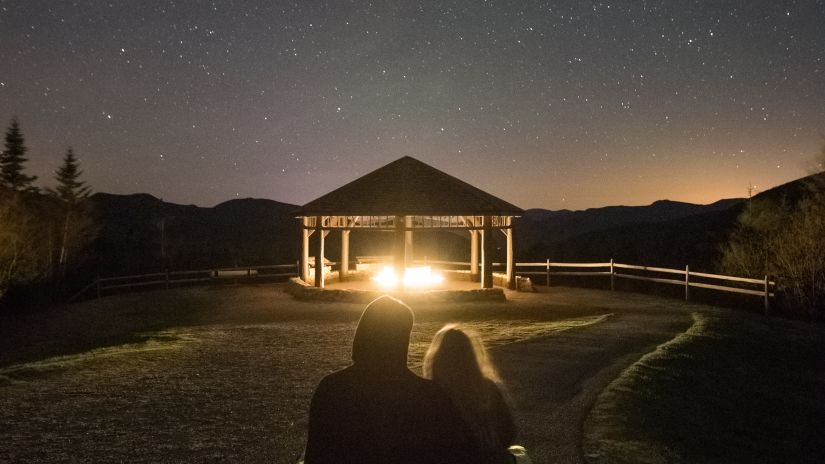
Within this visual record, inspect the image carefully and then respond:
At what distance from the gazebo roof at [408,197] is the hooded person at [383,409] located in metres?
18.1

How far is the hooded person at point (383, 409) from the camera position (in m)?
2.78

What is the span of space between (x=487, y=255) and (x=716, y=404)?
42.4ft

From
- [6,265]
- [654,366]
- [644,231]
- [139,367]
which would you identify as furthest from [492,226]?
[644,231]

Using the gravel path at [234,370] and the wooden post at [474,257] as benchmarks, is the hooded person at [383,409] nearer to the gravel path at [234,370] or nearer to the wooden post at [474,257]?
the gravel path at [234,370]

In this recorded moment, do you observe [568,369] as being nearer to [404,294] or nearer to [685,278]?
[404,294]

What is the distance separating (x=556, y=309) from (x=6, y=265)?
70.2 feet

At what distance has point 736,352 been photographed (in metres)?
12.1

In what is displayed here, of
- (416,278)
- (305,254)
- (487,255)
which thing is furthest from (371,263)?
(487,255)

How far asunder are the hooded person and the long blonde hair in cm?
15

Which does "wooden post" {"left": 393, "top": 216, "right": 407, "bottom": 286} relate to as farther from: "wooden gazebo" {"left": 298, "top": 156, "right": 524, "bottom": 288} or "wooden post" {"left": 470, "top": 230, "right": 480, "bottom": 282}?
"wooden post" {"left": 470, "top": 230, "right": 480, "bottom": 282}

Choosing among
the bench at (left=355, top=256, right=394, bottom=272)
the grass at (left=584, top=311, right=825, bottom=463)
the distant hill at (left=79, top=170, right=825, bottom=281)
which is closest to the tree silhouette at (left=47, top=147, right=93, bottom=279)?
the distant hill at (left=79, top=170, right=825, bottom=281)

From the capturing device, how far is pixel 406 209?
2106 centimetres

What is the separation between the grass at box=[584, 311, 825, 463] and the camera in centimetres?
659

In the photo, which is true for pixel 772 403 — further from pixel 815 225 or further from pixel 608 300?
pixel 815 225
